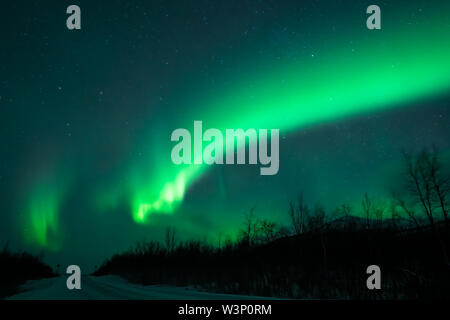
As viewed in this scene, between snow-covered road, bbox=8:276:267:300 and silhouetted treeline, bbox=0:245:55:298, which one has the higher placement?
snow-covered road, bbox=8:276:267:300

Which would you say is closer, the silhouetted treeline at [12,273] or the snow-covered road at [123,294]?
the snow-covered road at [123,294]

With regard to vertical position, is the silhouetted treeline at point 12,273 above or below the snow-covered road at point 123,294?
below

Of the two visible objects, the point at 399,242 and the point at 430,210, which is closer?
the point at 430,210

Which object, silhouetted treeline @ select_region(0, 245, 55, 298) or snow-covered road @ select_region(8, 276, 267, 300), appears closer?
snow-covered road @ select_region(8, 276, 267, 300)

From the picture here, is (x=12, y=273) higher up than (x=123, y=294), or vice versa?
(x=123, y=294)

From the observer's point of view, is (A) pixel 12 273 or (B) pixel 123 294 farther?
(A) pixel 12 273
